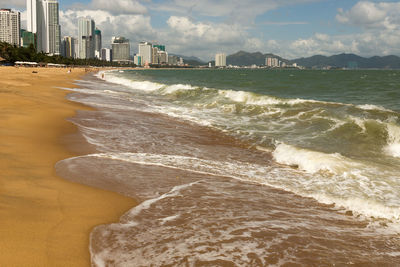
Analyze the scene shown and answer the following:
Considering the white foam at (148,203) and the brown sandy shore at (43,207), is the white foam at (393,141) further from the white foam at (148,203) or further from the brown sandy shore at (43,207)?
the brown sandy shore at (43,207)

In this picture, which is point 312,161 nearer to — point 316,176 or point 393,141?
point 316,176

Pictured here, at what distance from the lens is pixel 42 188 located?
5.19 meters

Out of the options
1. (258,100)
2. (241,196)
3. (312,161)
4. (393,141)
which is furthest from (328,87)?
(241,196)

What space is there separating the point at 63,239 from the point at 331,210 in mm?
4141

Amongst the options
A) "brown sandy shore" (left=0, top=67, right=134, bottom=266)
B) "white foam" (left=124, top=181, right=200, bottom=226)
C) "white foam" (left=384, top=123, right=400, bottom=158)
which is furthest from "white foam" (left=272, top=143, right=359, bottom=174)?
"brown sandy shore" (left=0, top=67, right=134, bottom=266)

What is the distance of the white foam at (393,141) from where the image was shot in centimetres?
1042

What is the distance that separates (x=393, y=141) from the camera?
39.1 feet

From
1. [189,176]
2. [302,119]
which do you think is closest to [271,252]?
[189,176]

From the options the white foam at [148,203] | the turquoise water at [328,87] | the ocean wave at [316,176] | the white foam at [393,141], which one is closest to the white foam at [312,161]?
the ocean wave at [316,176]

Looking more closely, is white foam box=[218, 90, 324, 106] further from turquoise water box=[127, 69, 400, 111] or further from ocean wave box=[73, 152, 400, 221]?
ocean wave box=[73, 152, 400, 221]

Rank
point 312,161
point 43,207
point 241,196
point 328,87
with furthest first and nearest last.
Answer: point 328,87, point 312,161, point 241,196, point 43,207

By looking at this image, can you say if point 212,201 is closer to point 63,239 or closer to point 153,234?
point 153,234

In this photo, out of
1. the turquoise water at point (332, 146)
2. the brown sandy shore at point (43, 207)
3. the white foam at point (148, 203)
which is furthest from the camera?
the turquoise water at point (332, 146)

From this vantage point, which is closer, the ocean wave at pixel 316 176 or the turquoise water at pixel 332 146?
the ocean wave at pixel 316 176
